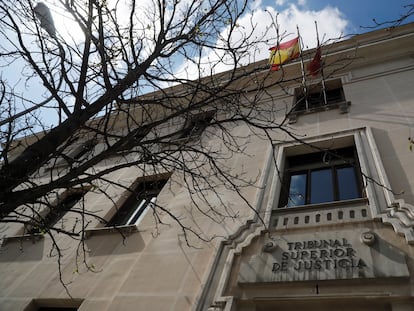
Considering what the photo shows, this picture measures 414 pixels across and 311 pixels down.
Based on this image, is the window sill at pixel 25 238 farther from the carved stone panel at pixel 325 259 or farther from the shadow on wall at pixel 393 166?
the shadow on wall at pixel 393 166

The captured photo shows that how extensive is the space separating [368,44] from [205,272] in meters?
10.9

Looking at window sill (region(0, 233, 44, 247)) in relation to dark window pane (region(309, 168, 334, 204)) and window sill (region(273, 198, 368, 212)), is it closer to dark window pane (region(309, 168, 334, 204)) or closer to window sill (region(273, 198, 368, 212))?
window sill (region(273, 198, 368, 212))

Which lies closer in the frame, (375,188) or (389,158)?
(375,188)

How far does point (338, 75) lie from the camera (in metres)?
12.1

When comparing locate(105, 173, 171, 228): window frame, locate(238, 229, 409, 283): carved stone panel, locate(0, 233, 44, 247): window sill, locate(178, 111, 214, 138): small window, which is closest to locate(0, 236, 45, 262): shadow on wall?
locate(0, 233, 44, 247): window sill

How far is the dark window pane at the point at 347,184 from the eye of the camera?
6.78 m

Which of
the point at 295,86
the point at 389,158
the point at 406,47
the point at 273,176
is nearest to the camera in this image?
the point at 389,158

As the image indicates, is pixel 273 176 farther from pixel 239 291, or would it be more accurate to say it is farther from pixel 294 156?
pixel 239 291

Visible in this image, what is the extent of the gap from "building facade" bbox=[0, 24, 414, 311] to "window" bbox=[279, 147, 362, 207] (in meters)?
0.03

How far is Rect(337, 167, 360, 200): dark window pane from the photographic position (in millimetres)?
6781

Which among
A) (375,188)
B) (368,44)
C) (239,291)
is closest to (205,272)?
(239,291)

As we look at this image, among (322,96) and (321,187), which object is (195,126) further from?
(322,96)

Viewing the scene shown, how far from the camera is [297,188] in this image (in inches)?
302

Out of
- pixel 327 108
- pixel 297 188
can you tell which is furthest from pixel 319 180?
pixel 327 108
